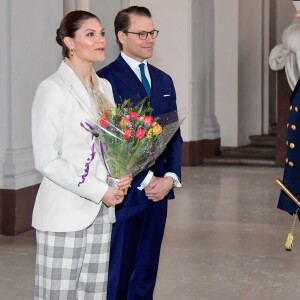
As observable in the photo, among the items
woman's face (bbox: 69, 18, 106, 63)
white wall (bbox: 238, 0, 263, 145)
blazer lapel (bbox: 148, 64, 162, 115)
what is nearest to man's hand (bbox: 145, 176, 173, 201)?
blazer lapel (bbox: 148, 64, 162, 115)

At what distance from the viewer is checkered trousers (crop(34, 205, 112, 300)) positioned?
310 centimetres

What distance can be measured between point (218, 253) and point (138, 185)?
2.79m

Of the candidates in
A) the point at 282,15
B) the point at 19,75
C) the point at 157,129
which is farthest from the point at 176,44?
the point at 157,129

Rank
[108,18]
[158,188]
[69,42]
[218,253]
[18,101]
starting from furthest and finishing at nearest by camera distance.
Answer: [108,18]
[18,101]
[218,253]
[158,188]
[69,42]

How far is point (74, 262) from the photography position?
10.3ft

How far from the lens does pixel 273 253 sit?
6.31 metres

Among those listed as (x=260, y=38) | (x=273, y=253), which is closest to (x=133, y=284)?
(x=273, y=253)

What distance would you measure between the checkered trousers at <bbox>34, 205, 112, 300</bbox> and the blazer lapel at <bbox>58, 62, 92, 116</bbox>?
0.47m

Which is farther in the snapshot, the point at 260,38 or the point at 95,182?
the point at 260,38

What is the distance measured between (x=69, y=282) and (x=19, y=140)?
13.9ft

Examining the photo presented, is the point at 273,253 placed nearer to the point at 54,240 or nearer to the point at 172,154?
the point at 172,154

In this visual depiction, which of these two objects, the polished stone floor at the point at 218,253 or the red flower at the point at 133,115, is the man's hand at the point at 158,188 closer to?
the red flower at the point at 133,115

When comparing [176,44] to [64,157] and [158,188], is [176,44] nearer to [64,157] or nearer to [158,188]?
[158,188]

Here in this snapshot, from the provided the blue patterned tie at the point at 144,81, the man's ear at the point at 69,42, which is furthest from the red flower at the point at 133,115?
the blue patterned tie at the point at 144,81
